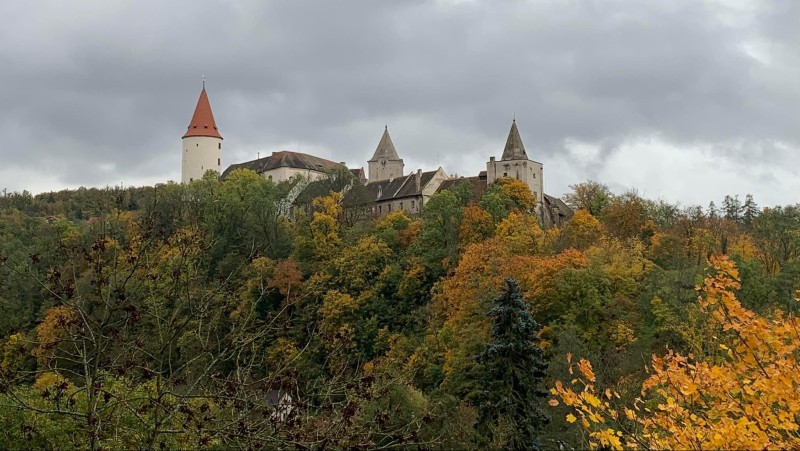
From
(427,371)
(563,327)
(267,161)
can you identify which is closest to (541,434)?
(563,327)

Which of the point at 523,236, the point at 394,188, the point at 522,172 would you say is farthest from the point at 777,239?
the point at 394,188

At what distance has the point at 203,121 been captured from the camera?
99875 millimetres

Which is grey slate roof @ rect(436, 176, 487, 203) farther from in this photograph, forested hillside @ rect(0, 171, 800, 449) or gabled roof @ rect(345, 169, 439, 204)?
gabled roof @ rect(345, 169, 439, 204)

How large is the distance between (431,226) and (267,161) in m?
46.1

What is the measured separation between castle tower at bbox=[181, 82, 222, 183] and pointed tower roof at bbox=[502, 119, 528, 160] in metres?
43.7

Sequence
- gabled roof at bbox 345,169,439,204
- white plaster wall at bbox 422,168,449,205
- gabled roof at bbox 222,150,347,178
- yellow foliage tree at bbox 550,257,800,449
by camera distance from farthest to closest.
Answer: gabled roof at bbox 222,150,347,178
gabled roof at bbox 345,169,439,204
white plaster wall at bbox 422,168,449,205
yellow foliage tree at bbox 550,257,800,449

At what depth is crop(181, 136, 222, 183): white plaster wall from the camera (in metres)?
97.9

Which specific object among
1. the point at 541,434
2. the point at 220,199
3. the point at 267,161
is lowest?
the point at 541,434

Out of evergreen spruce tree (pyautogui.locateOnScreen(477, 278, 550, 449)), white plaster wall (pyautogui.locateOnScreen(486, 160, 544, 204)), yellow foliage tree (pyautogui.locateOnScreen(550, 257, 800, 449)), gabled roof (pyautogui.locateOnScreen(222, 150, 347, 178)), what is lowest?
evergreen spruce tree (pyautogui.locateOnScreen(477, 278, 550, 449))

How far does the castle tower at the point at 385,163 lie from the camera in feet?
249

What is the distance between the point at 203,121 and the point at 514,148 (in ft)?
156

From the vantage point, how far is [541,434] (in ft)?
89.2

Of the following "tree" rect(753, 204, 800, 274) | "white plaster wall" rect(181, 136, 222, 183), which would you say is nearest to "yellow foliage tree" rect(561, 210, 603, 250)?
"tree" rect(753, 204, 800, 274)

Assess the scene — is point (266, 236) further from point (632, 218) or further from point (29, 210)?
point (29, 210)
